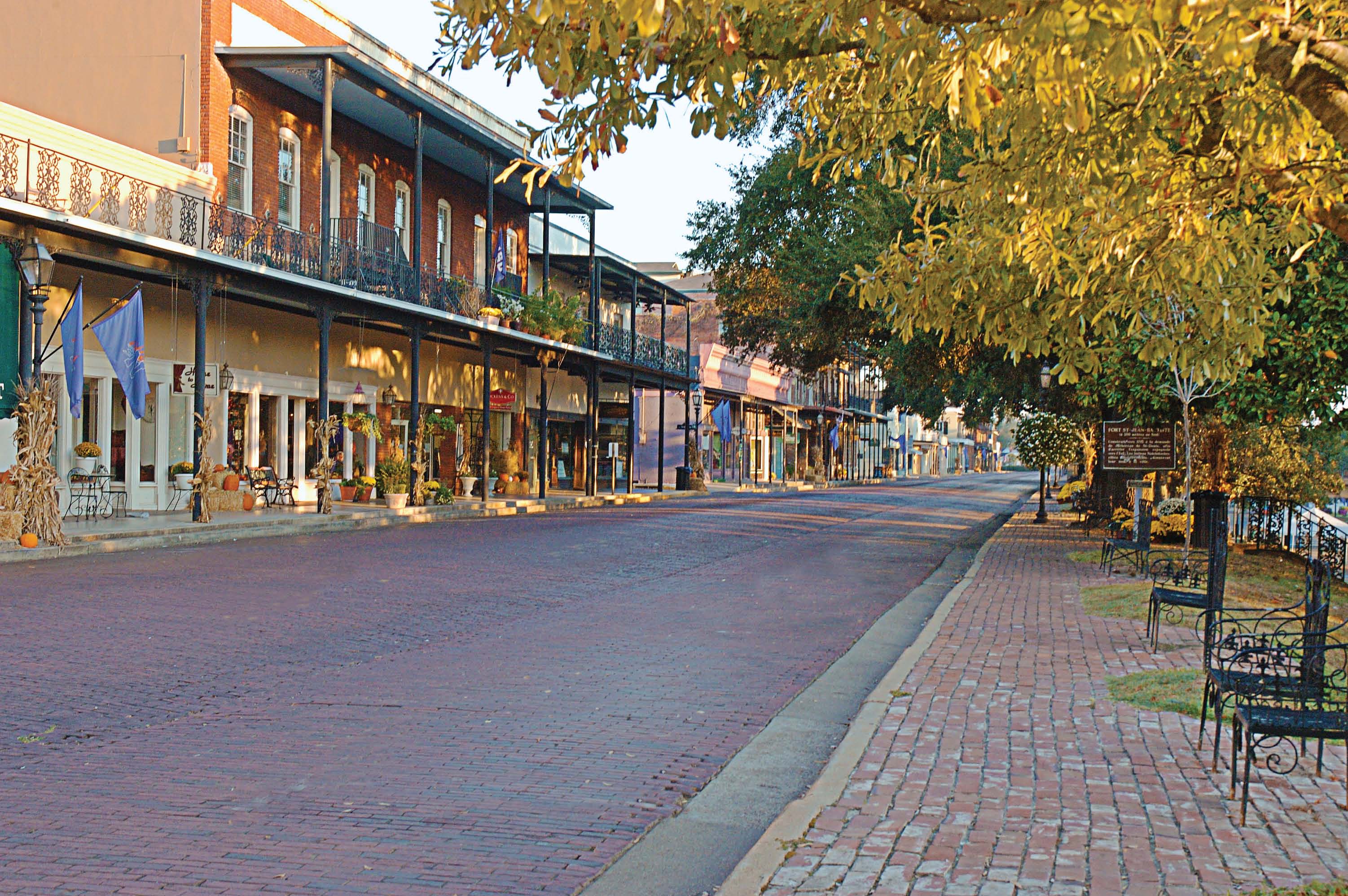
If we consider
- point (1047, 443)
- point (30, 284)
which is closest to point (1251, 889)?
point (30, 284)

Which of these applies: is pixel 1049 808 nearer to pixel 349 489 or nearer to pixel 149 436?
pixel 149 436

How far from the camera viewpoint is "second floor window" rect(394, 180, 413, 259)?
1264 inches

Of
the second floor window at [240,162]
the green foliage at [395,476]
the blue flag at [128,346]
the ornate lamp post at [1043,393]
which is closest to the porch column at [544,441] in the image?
the green foliage at [395,476]

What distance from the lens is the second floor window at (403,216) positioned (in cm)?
3209

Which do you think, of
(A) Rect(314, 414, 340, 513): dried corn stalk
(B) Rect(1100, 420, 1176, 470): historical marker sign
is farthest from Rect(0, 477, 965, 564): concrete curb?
(B) Rect(1100, 420, 1176, 470): historical marker sign

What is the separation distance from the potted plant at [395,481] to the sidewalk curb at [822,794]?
19.1 metres

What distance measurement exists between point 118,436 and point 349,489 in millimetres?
6558

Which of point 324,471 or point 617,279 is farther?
point 617,279

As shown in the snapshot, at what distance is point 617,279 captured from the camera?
4394cm

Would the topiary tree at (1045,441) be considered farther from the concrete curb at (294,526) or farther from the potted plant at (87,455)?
the potted plant at (87,455)

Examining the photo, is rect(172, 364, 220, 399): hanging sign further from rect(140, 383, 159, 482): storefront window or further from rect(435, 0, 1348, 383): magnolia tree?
rect(435, 0, 1348, 383): magnolia tree

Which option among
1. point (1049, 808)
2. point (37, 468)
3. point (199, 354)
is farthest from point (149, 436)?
point (1049, 808)

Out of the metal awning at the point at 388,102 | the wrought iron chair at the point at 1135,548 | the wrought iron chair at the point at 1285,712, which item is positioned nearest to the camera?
the wrought iron chair at the point at 1285,712

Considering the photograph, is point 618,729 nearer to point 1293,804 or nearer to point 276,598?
point 1293,804
